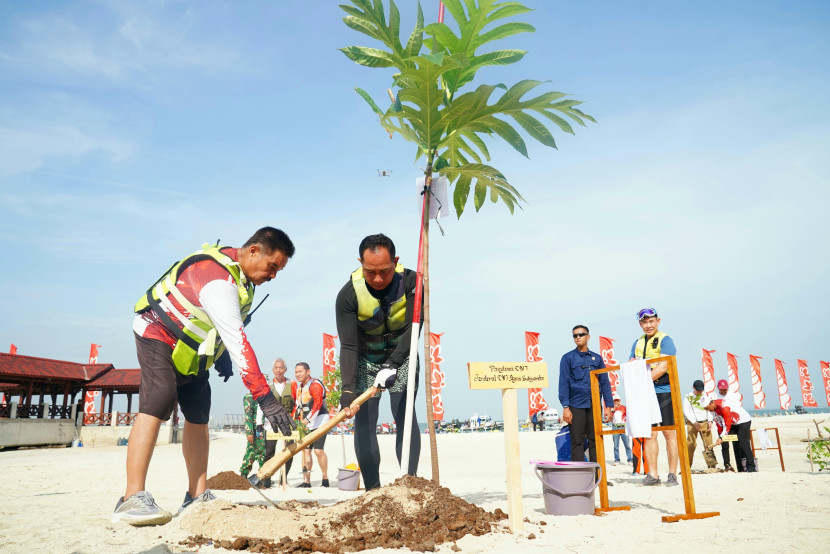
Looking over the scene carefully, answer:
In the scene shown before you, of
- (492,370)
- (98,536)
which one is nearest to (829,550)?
(492,370)

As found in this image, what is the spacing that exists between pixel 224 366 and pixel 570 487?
2.93 meters

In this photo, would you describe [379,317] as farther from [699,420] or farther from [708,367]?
[708,367]

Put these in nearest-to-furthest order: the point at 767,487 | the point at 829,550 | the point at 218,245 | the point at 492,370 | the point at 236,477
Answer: the point at 829,550 → the point at 492,370 → the point at 218,245 → the point at 767,487 → the point at 236,477

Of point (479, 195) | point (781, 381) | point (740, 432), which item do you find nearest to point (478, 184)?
point (479, 195)

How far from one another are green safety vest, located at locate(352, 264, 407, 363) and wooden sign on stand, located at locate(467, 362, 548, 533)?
0.96 meters

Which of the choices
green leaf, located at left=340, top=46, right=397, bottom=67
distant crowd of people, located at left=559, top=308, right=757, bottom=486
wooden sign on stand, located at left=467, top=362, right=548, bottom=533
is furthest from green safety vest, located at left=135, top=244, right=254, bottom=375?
distant crowd of people, located at left=559, top=308, right=757, bottom=486

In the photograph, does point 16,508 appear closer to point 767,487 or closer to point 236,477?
point 236,477

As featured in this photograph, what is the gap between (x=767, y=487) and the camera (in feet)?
17.1

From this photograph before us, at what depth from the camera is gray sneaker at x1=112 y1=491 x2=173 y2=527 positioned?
11.0 feet

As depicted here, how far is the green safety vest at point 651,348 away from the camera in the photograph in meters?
6.22

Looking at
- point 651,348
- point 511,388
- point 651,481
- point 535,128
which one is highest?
point 535,128

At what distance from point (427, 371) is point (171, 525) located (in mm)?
2060

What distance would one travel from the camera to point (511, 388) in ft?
12.0

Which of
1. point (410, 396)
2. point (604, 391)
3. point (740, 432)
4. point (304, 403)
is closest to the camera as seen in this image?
point (410, 396)
